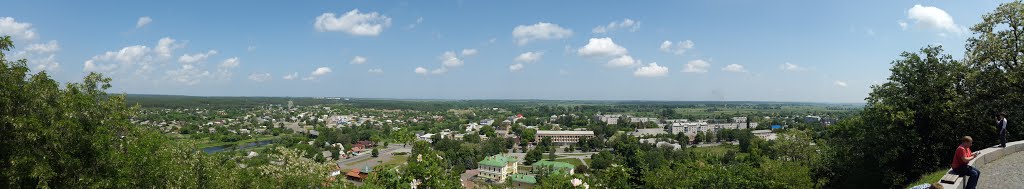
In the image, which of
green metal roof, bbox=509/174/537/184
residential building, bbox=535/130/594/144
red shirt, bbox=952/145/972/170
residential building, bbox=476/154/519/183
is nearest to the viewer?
red shirt, bbox=952/145/972/170

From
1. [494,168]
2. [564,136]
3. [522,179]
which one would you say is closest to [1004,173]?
[522,179]

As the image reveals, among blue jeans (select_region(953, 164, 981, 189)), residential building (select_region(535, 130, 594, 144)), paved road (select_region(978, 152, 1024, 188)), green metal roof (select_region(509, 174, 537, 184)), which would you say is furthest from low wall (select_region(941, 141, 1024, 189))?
residential building (select_region(535, 130, 594, 144))

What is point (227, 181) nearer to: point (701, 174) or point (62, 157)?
point (62, 157)

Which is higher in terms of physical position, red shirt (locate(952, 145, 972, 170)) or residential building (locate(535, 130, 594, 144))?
red shirt (locate(952, 145, 972, 170))

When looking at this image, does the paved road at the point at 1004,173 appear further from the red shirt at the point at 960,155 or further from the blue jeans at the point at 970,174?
the red shirt at the point at 960,155

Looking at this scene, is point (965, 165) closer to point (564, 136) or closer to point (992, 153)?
point (992, 153)

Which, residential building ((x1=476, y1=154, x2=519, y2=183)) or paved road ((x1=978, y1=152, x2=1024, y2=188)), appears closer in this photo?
paved road ((x1=978, y1=152, x2=1024, y2=188))

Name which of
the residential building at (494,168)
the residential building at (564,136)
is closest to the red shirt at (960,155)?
the residential building at (494,168)

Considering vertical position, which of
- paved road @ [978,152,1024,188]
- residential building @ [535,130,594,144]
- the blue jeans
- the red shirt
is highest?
the red shirt

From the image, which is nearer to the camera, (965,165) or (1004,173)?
(965,165)

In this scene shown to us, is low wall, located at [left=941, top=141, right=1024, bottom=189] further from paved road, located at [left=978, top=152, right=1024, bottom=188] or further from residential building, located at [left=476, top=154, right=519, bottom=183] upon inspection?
residential building, located at [left=476, top=154, right=519, bottom=183]
